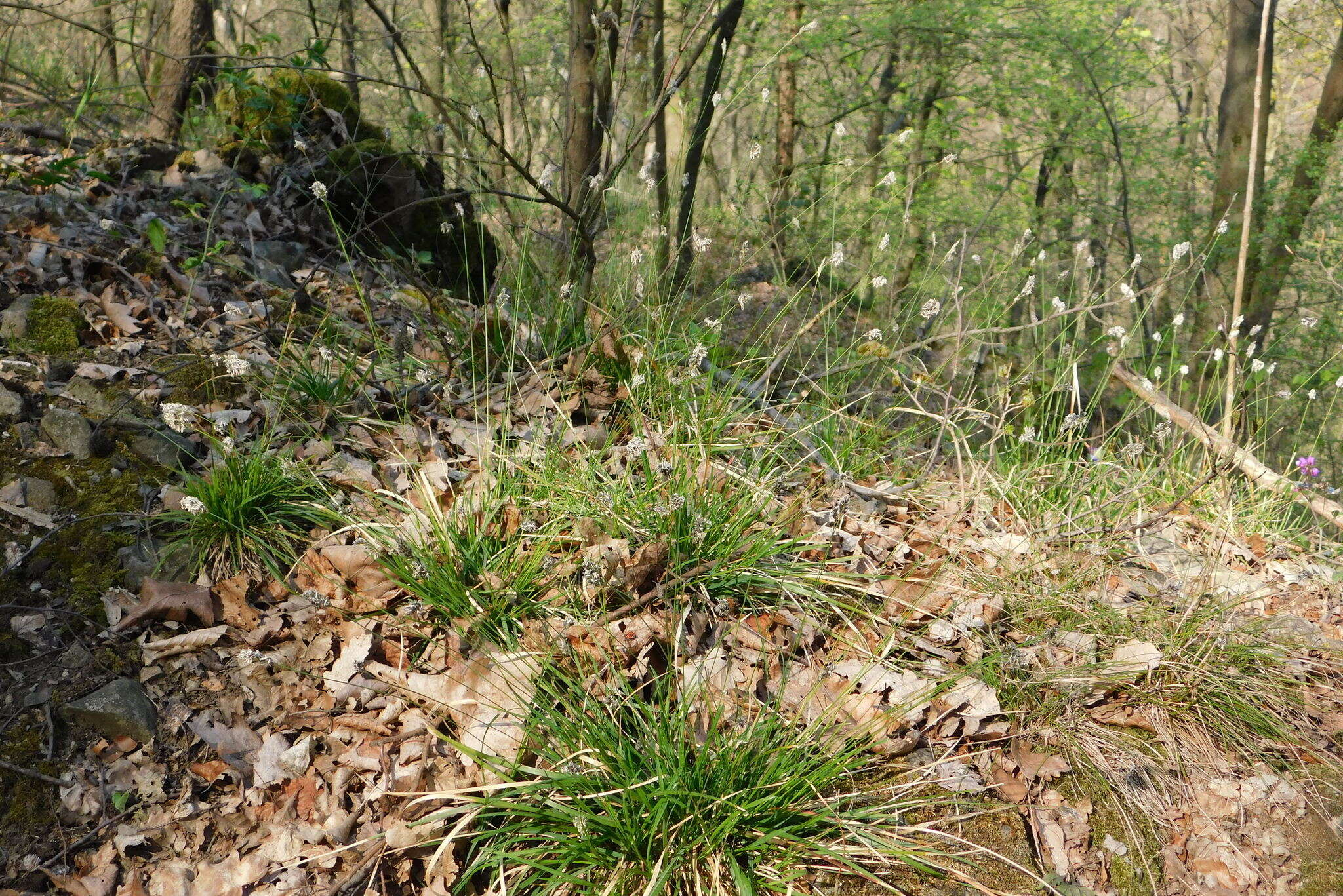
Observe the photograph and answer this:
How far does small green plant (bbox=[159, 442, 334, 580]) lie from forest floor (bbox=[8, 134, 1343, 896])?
0.02 m

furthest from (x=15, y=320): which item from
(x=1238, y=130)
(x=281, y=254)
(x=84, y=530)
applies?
(x=1238, y=130)

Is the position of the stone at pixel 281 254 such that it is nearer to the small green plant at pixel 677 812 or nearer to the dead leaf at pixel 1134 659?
the small green plant at pixel 677 812

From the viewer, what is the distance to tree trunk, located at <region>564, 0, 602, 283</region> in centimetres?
374

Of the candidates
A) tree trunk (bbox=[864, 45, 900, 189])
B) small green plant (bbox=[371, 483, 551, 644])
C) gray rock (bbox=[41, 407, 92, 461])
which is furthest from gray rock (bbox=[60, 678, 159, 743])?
tree trunk (bbox=[864, 45, 900, 189])

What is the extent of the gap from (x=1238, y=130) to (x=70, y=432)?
944cm

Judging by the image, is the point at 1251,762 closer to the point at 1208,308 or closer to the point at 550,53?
the point at 1208,308

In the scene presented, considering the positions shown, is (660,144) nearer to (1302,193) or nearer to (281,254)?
(281,254)

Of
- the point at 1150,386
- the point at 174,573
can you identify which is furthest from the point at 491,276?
the point at 1150,386

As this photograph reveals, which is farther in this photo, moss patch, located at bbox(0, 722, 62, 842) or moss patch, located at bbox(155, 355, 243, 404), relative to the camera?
moss patch, located at bbox(155, 355, 243, 404)

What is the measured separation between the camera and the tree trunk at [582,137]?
3.74 meters

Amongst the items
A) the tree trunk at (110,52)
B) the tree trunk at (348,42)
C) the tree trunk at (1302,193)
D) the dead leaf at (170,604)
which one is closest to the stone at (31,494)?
the dead leaf at (170,604)

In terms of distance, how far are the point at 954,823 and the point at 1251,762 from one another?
3.11ft

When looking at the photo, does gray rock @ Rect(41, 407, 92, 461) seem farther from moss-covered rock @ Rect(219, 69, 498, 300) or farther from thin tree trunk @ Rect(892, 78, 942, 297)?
thin tree trunk @ Rect(892, 78, 942, 297)

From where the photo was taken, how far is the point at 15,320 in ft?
10.7
